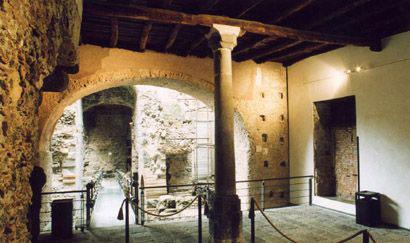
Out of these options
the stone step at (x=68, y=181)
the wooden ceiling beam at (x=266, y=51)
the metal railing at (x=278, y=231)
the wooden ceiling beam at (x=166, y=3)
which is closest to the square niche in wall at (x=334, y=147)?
the wooden ceiling beam at (x=266, y=51)

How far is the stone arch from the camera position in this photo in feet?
21.6

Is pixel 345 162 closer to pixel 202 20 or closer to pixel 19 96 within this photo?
pixel 202 20

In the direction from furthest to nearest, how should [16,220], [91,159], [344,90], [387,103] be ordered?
[91,159] < [344,90] < [387,103] < [16,220]

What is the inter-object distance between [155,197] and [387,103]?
27.1 feet

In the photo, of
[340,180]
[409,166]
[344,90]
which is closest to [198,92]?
[344,90]

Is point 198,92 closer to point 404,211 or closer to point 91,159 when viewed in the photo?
point 404,211

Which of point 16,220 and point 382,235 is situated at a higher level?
point 16,220

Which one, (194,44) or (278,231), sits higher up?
(194,44)

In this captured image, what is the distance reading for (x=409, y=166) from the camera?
237 inches

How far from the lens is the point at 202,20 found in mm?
5320

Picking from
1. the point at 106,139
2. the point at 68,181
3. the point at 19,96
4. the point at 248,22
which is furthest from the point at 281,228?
the point at 106,139

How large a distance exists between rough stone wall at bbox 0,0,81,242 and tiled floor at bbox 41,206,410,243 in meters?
4.10

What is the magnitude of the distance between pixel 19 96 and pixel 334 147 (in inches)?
316

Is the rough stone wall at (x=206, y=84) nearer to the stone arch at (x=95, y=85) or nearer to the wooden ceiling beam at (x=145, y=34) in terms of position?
the stone arch at (x=95, y=85)
